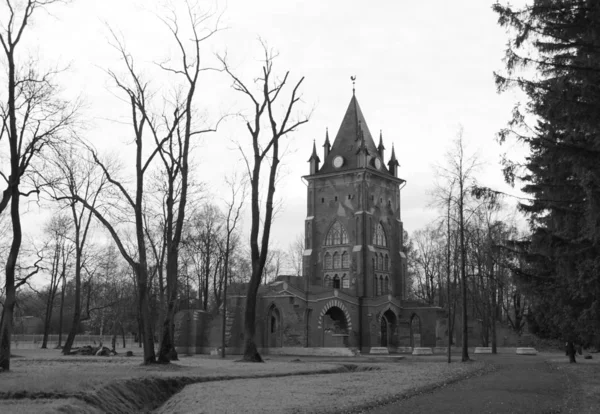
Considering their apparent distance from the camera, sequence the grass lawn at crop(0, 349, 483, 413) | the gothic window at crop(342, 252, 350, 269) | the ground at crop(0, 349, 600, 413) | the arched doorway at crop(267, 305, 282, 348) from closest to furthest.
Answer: the grass lawn at crop(0, 349, 483, 413) < the ground at crop(0, 349, 600, 413) < the arched doorway at crop(267, 305, 282, 348) < the gothic window at crop(342, 252, 350, 269)

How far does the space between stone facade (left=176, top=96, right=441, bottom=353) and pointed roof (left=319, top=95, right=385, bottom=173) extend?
0.34 ft

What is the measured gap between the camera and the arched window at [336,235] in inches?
2446

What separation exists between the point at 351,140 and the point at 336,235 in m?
9.78

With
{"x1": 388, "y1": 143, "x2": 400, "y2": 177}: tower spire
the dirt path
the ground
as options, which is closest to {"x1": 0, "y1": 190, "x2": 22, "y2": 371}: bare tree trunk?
the ground

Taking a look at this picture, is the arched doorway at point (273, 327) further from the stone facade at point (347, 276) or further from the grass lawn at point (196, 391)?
the grass lawn at point (196, 391)

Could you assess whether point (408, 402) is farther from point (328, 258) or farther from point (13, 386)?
point (328, 258)

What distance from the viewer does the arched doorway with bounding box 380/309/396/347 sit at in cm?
6019

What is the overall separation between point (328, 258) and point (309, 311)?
35.9ft

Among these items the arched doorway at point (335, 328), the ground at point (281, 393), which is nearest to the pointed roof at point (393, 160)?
the arched doorway at point (335, 328)

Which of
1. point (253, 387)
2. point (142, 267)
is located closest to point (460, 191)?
point (142, 267)

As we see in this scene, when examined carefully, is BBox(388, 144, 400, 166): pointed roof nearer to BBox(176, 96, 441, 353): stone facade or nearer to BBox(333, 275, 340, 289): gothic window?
BBox(176, 96, 441, 353): stone facade

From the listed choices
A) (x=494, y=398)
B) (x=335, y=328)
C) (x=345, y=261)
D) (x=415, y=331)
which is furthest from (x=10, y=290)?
(x=415, y=331)

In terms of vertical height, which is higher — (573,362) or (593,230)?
(593,230)

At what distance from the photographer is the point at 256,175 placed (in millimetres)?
30453
